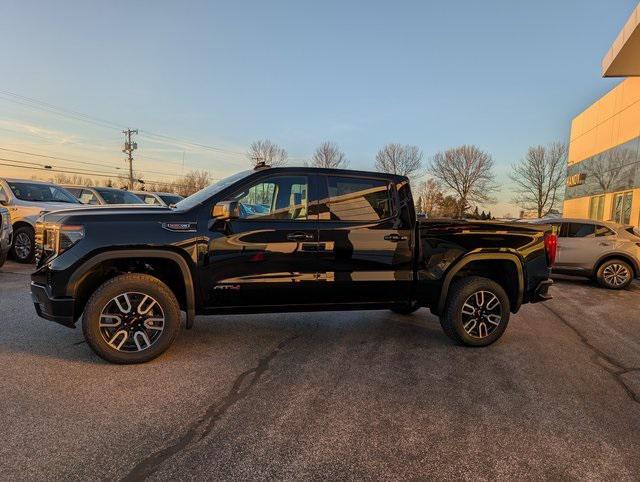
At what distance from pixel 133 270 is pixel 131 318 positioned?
1.68 ft

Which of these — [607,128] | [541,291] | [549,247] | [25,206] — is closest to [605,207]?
[607,128]

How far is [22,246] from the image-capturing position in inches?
422

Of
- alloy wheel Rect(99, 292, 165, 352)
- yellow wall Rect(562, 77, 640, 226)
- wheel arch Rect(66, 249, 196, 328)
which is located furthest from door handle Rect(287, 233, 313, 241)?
yellow wall Rect(562, 77, 640, 226)

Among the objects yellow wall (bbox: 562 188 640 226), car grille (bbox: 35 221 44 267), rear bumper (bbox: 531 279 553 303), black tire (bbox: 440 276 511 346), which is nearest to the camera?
car grille (bbox: 35 221 44 267)

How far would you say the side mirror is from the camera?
14.5 feet

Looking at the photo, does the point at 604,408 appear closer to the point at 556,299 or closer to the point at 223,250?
the point at 223,250

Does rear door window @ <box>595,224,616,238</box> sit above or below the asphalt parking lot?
above

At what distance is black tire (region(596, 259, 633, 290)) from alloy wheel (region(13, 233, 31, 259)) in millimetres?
13241

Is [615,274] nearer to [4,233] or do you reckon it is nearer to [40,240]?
[40,240]

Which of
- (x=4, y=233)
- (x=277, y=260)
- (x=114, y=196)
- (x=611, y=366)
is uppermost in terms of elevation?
(x=114, y=196)

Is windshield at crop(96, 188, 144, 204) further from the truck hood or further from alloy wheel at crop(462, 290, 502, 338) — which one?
alloy wheel at crop(462, 290, 502, 338)

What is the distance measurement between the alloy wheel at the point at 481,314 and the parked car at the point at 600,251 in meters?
6.72

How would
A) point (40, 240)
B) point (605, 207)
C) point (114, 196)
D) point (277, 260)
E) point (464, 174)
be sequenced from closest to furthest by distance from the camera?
point (40, 240) → point (277, 260) → point (114, 196) → point (605, 207) → point (464, 174)

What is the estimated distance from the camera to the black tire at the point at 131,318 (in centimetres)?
429
